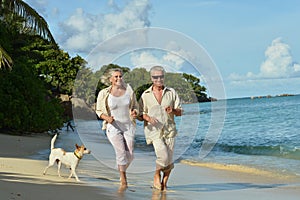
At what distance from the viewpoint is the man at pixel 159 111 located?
23.8 feet

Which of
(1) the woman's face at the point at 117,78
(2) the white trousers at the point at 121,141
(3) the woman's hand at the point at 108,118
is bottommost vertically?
(2) the white trousers at the point at 121,141

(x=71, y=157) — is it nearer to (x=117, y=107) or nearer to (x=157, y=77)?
(x=117, y=107)

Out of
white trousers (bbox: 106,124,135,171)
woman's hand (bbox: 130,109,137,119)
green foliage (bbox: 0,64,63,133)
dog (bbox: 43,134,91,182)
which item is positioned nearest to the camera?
woman's hand (bbox: 130,109,137,119)

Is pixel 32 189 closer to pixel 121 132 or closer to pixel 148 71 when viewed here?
pixel 121 132

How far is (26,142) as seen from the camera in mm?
15805

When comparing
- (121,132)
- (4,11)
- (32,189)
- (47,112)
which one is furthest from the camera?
(47,112)

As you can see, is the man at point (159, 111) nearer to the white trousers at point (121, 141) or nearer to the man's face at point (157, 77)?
the man's face at point (157, 77)

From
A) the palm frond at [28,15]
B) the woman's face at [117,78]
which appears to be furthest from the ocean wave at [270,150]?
the woman's face at [117,78]

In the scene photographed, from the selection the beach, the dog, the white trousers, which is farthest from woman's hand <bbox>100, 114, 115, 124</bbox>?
the dog

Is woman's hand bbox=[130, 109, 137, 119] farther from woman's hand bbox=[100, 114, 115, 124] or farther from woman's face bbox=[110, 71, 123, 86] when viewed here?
woman's face bbox=[110, 71, 123, 86]

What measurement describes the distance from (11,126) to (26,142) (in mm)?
2716

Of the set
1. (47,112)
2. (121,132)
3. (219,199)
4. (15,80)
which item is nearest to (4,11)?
(15,80)

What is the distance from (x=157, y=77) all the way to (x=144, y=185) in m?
2.15

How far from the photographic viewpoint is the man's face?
7238 mm
